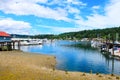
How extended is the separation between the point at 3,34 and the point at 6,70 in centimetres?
7671

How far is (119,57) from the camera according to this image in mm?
→ 98562

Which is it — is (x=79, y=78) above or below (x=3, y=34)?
below

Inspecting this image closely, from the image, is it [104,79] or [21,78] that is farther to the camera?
[104,79]

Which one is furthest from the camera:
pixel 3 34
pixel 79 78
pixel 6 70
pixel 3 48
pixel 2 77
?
pixel 3 34

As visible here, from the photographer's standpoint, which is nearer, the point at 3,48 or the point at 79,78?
the point at 79,78

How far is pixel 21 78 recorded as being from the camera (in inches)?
1357

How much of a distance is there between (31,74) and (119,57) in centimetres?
6693

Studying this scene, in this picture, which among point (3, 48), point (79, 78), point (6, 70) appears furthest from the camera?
point (3, 48)

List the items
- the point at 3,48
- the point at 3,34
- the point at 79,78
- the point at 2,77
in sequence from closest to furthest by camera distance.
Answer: the point at 2,77, the point at 79,78, the point at 3,48, the point at 3,34

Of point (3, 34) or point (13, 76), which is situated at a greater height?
point (3, 34)

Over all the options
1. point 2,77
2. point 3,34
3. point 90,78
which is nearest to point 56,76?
point 90,78

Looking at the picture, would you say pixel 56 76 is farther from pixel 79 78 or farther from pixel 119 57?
pixel 119 57

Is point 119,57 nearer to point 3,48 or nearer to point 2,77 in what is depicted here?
point 3,48

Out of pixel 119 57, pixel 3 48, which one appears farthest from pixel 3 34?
pixel 119 57
